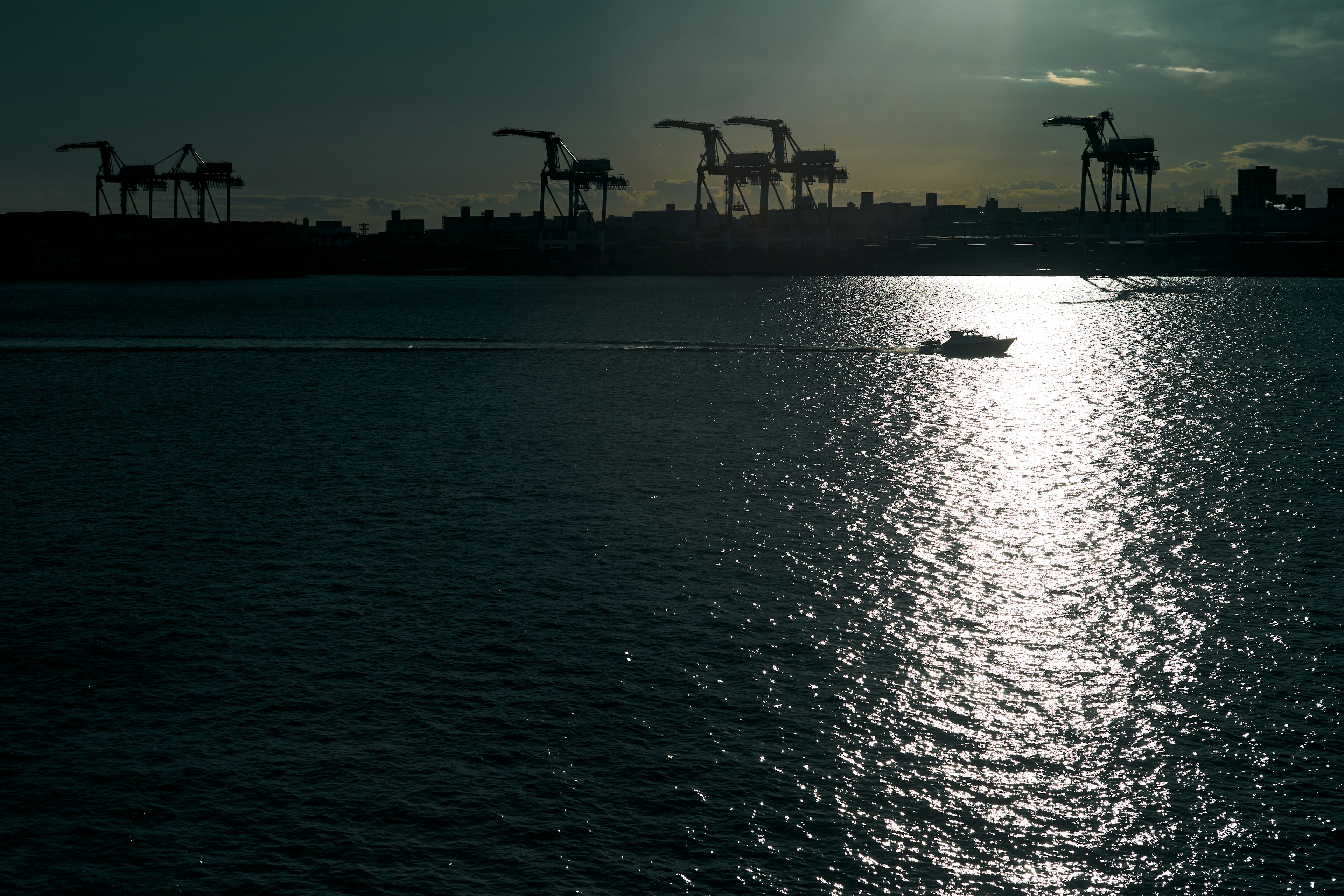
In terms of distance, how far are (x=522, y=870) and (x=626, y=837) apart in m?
1.47

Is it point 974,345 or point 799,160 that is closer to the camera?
point 974,345

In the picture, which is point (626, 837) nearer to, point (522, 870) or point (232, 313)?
point (522, 870)

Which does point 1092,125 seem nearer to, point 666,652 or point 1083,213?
point 1083,213

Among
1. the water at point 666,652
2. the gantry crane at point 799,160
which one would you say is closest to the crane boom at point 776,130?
the gantry crane at point 799,160

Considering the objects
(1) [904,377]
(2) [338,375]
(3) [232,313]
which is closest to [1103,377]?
(1) [904,377]

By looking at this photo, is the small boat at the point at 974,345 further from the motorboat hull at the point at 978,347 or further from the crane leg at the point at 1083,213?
the crane leg at the point at 1083,213

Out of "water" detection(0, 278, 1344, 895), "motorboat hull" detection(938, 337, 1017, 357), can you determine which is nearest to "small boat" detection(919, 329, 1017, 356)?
"motorboat hull" detection(938, 337, 1017, 357)

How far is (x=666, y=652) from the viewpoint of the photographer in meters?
20.5

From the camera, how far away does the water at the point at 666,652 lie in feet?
45.4

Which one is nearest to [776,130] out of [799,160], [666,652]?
[799,160]

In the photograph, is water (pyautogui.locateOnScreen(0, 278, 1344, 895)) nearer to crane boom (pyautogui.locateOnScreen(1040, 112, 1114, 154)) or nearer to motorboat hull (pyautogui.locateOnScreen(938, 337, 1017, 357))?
motorboat hull (pyautogui.locateOnScreen(938, 337, 1017, 357))

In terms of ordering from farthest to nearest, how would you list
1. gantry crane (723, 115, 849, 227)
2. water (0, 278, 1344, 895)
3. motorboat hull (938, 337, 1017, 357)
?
gantry crane (723, 115, 849, 227) → motorboat hull (938, 337, 1017, 357) → water (0, 278, 1344, 895)

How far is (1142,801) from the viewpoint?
15148 mm

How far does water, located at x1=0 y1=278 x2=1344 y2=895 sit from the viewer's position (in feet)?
45.4
